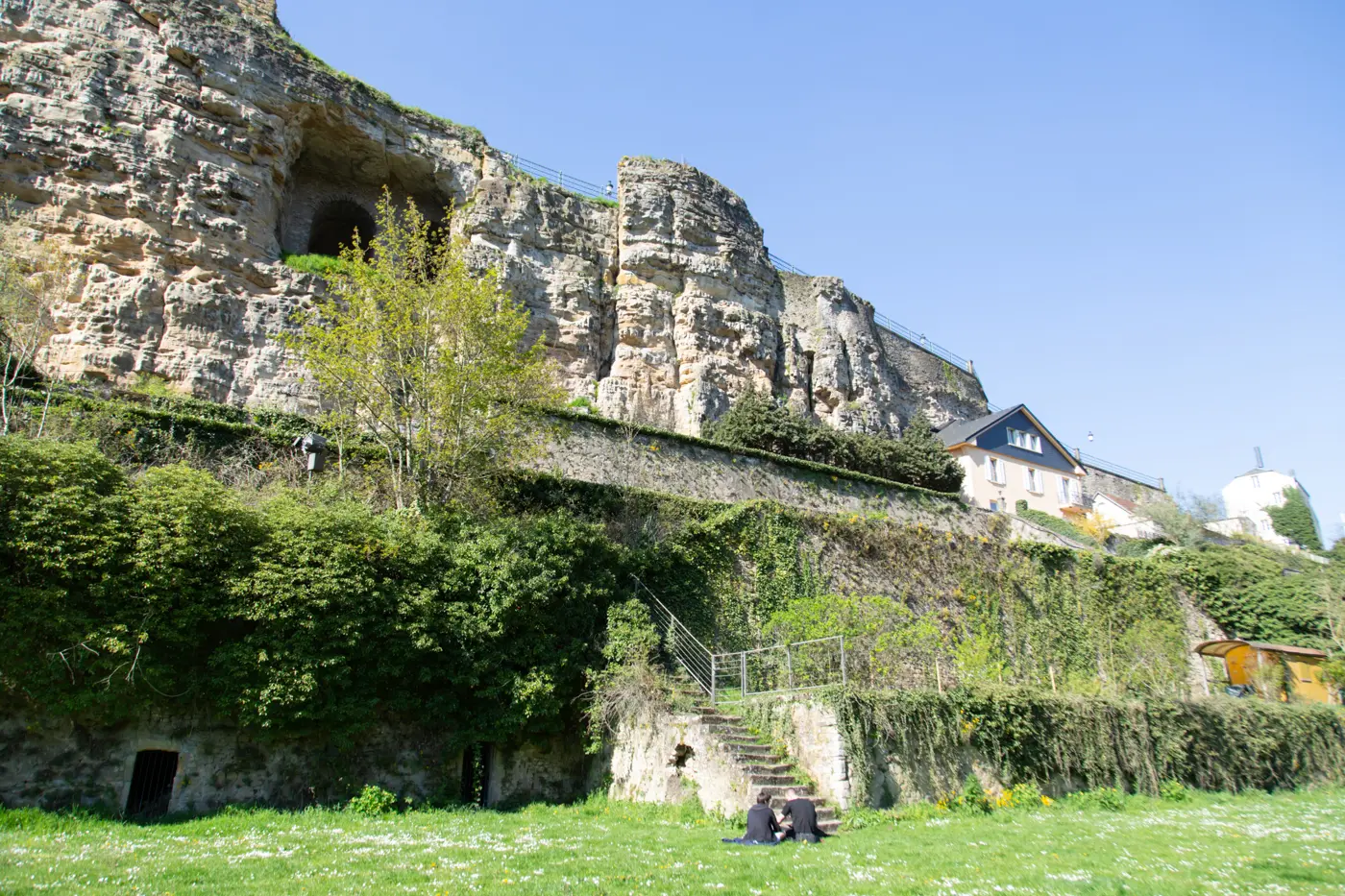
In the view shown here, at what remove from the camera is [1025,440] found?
35.5 m

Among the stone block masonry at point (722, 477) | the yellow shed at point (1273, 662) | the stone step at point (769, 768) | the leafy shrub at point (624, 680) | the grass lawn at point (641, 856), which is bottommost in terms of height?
the grass lawn at point (641, 856)

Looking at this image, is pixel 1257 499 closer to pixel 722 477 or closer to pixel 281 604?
pixel 722 477

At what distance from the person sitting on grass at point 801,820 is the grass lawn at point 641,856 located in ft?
0.90

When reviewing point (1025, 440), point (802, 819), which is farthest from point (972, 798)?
point (1025, 440)

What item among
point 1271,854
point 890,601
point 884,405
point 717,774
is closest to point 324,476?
point 717,774

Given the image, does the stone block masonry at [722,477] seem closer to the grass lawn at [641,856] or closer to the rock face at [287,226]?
the rock face at [287,226]

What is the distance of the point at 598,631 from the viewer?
41.5ft

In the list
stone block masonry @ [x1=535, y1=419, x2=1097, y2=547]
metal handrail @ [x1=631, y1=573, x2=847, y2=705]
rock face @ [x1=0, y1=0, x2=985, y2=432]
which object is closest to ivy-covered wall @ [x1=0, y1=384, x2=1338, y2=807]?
metal handrail @ [x1=631, y1=573, x2=847, y2=705]

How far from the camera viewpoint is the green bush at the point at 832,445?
2141cm

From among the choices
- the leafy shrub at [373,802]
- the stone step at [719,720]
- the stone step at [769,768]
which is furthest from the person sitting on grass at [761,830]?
the leafy shrub at [373,802]

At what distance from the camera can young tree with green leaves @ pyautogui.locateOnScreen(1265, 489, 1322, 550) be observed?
44062mm

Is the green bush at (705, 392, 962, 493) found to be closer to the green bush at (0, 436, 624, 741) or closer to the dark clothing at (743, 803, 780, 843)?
the green bush at (0, 436, 624, 741)

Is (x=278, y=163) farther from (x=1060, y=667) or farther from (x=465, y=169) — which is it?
(x=1060, y=667)

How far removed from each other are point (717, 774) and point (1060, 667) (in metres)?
11.0
